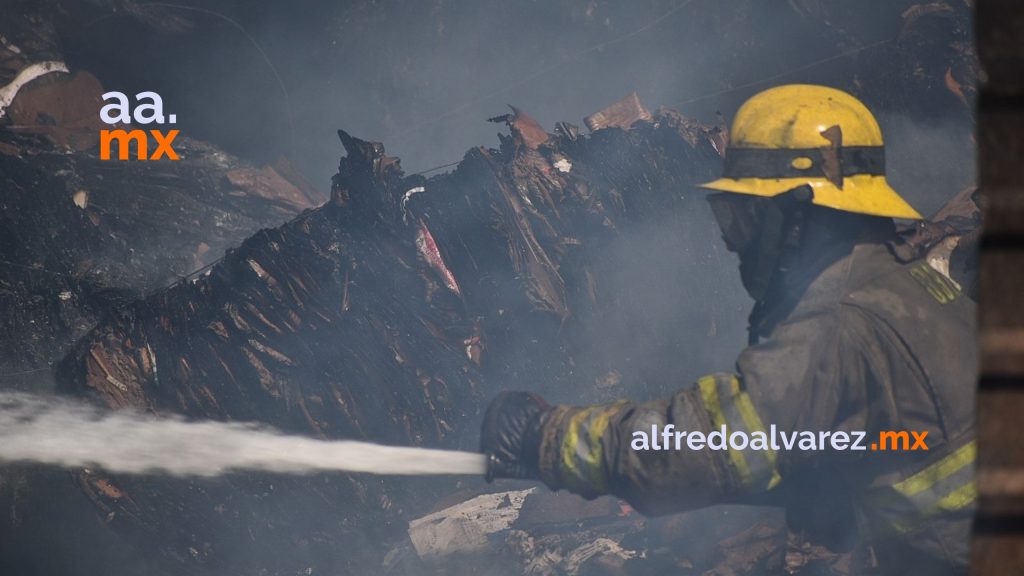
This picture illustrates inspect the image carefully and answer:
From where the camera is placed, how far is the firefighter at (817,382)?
9.61 ft

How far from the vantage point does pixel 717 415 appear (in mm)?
2992

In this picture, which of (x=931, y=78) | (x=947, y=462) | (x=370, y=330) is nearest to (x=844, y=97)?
(x=947, y=462)

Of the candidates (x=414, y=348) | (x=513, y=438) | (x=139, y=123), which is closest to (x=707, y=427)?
(x=513, y=438)

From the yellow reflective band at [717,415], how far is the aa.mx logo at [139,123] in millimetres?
6838

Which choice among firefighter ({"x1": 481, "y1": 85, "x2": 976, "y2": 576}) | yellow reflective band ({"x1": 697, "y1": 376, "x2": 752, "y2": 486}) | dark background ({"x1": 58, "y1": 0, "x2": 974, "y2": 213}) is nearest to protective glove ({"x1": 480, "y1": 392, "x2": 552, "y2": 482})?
firefighter ({"x1": 481, "y1": 85, "x2": 976, "y2": 576})

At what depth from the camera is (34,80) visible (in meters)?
8.05

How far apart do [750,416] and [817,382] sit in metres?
0.26

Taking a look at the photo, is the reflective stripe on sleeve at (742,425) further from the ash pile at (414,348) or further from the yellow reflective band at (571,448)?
the ash pile at (414,348)

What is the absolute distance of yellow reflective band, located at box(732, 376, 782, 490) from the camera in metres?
2.93

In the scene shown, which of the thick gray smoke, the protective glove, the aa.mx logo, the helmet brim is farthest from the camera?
the aa.mx logo

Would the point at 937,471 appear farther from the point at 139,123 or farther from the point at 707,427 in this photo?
the point at 139,123

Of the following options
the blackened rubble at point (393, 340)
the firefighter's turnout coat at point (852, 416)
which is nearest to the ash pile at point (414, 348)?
the blackened rubble at point (393, 340)

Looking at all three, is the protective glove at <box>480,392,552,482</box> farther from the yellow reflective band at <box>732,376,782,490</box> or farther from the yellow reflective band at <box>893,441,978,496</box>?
the yellow reflective band at <box>893,441,978,496</box>

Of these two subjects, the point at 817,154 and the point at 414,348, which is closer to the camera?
the point at 817,154
